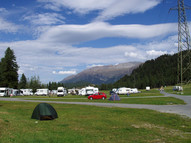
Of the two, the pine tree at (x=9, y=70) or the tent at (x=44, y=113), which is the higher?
the pine tree at (x=9, y=70)

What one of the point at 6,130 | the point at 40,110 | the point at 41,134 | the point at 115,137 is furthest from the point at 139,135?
the point at 40,110

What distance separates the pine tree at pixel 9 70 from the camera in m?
79.1

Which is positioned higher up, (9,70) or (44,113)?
(9,70)

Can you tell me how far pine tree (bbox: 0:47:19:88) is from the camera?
79119 millimetres

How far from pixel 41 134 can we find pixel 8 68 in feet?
255

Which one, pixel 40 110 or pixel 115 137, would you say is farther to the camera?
pixel 40 110

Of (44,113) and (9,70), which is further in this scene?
(9,70)

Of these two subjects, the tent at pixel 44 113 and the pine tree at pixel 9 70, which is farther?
the pine tree at pixel 9 70

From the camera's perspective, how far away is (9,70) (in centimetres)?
8075

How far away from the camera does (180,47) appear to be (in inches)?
1641

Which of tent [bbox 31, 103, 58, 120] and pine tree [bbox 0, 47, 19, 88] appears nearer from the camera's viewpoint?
tent [bbox 31, 103, 58, 120]

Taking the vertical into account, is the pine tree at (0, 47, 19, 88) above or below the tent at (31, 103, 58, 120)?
above

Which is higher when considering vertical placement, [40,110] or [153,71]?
[153,71]

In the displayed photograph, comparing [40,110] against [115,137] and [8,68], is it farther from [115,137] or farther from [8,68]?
[8,68]
